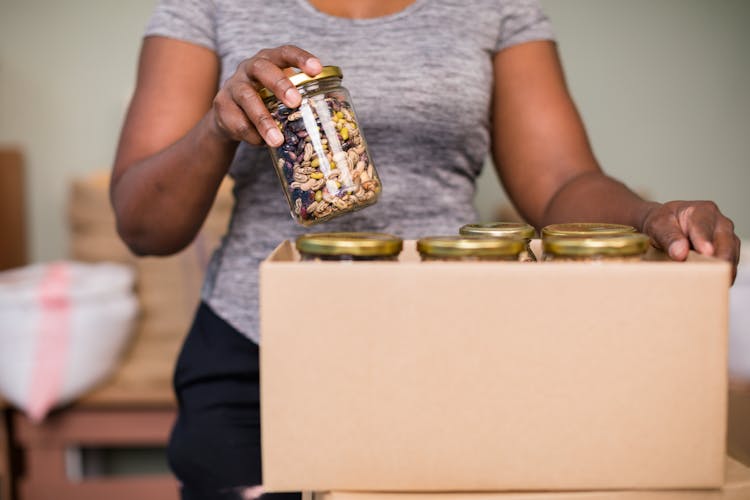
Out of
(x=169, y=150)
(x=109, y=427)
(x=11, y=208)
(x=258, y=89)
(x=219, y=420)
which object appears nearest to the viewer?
(x=258, y=89)

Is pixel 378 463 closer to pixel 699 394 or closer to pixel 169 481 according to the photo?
pixel 699 394

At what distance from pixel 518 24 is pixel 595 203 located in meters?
0.30

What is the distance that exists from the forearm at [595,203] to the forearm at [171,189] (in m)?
0.40

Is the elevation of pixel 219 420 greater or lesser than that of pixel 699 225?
lesser

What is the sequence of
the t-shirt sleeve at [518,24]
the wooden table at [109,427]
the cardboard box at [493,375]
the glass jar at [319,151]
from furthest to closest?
1. the wooden table at [109,427]
2. the t-shirt sleeve at [518,24]
3. the glass jar at [319,151]
4. the cardboard box at [493,375]

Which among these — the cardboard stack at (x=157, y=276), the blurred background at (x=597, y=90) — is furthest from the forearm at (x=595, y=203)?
the blurred background at (x=597, y=90)

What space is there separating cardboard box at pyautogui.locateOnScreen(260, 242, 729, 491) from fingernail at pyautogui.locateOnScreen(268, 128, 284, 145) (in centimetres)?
12

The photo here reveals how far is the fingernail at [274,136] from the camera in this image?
660mm

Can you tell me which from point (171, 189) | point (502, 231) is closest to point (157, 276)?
point (171, 189)

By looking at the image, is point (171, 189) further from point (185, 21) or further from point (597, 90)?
point (597, 90)

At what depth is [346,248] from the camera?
598mm

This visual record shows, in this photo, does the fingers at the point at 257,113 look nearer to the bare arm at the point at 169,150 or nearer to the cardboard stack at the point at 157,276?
the bare arm at the point at 169,150

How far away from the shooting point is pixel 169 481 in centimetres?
191

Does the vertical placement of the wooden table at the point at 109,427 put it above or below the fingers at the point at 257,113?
below
